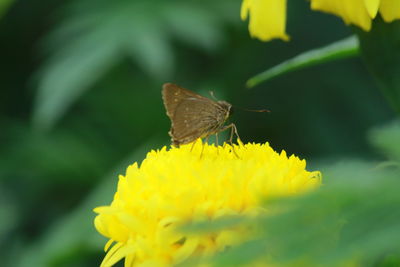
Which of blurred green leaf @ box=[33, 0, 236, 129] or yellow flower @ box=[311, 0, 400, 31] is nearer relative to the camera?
yellow flower @ box=[311, 0, 400, 31]

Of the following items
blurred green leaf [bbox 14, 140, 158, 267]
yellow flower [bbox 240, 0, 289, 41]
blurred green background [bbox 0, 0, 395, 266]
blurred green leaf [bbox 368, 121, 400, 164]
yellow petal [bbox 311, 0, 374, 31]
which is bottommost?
blurred green leaf [bbox 368, 121, 400, 164]

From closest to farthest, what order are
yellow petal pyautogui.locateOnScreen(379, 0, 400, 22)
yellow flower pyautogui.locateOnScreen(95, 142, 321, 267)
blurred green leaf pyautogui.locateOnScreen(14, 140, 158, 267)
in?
1. yellow flower pyautogui.locateOnScreen(95, 142, 321, 267)
2. yellow petal pyautogui.locateOnScreen(379, 0, 400, 22)
3. blurred green leaf pyautogui.locateOnScreen(14, 140, 158, 267)

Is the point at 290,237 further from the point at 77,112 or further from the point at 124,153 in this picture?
the point at 77,112

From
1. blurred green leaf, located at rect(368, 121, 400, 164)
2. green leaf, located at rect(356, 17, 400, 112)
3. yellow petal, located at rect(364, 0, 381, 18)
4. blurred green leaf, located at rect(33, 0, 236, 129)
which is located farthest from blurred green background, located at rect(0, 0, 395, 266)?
blurred green leaf, located at rect(368, 121, 400, 164)

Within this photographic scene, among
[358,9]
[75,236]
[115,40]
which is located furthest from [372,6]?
[115,40]

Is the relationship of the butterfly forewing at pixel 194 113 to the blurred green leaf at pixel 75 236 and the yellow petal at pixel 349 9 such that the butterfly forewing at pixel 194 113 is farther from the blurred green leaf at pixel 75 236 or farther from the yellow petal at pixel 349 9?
the blurred green leaf at pixel 75 236

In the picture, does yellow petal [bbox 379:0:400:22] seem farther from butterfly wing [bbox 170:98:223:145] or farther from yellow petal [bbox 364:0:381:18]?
butterfly wing [bbox 170:98:223:145]
